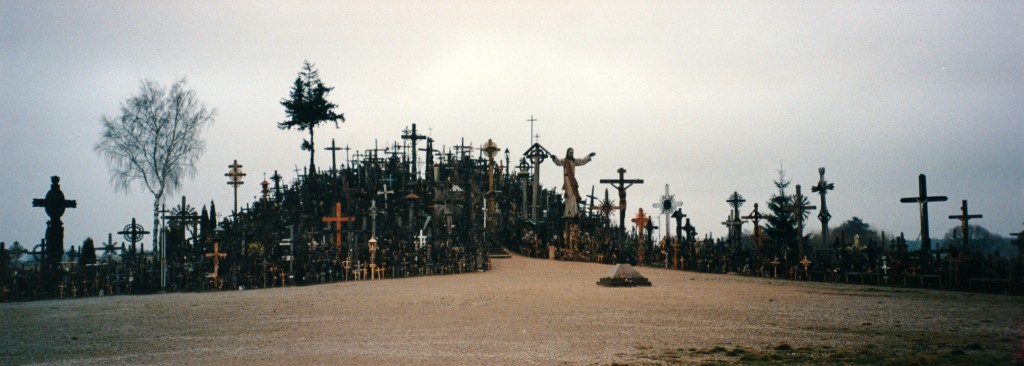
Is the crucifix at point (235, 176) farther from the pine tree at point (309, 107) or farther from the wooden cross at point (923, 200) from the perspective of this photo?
the wooden cross at point (923, 200)

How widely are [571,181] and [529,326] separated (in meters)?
25.5

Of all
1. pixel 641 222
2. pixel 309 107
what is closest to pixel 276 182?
pixel 309 107

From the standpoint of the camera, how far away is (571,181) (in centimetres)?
4038


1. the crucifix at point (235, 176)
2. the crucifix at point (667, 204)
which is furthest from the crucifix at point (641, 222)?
the crucifix at point (235, 176)

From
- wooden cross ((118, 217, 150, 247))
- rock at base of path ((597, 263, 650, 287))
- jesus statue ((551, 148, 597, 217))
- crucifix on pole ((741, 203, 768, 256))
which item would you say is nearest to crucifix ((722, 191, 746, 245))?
crucifix on pole ((741, 203, 768, 256))

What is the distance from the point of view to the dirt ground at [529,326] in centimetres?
1182

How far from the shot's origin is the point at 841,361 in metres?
11.0

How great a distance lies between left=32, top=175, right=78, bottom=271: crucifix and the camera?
2750 cm

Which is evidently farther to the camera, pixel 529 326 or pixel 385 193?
pixel 385 193

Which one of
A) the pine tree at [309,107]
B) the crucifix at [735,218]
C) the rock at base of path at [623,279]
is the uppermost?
the pine tree at [309,107]

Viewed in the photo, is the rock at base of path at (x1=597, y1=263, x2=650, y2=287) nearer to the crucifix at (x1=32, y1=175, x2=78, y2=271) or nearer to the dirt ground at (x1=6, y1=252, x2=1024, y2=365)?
the dirt ground at (x1=6, y1=252, x2=1024, y2=365)

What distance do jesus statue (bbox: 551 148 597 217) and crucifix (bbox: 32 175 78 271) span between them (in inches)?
912

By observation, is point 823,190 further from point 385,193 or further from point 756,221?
point 385,193

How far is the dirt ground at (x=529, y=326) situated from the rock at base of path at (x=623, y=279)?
3.39 ft
